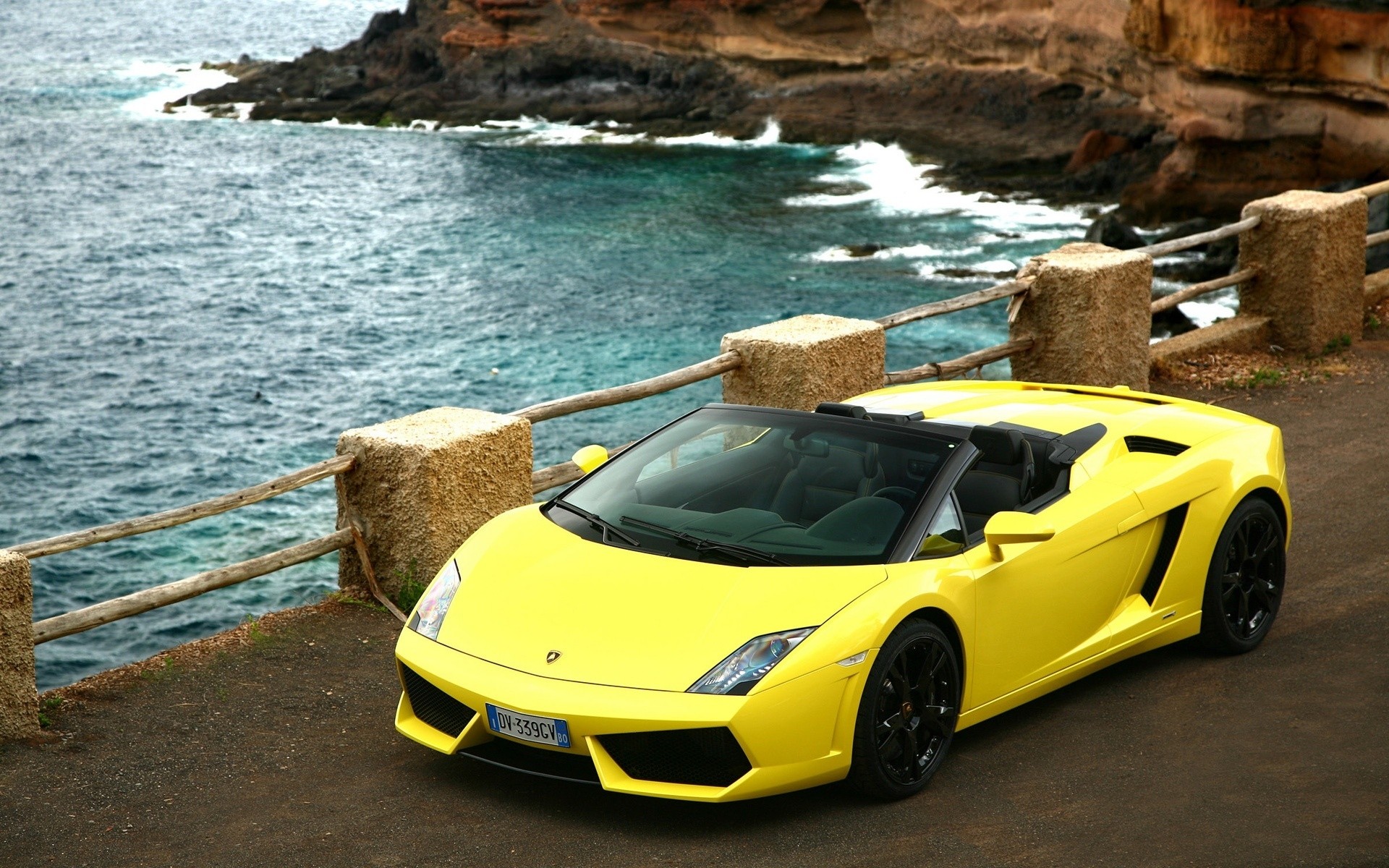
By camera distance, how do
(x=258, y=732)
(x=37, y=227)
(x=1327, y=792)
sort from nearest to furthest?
(x=1327, y=792) < (x=258, y=732) < (x=37, y=227)

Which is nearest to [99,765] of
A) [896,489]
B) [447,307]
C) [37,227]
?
[896,489]

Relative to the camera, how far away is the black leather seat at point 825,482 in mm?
5121

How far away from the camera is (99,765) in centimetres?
520

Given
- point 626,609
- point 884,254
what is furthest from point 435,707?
point 884,254

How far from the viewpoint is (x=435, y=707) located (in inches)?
184

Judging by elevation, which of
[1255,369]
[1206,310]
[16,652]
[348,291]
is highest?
[16,652]

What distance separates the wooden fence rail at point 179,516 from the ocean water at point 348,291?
866cm

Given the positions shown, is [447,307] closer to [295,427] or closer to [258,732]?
[295,427]

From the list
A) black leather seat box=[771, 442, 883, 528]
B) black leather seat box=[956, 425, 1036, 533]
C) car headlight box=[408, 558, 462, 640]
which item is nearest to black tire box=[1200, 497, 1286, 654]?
black leather seat box=[956, 425, 1036, 533]

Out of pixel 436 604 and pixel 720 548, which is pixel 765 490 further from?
pixel 436 604

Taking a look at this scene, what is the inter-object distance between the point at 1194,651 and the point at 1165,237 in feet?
89.2

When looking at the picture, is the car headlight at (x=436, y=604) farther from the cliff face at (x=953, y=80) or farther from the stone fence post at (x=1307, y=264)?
the cliff face at (x=953, y=80)

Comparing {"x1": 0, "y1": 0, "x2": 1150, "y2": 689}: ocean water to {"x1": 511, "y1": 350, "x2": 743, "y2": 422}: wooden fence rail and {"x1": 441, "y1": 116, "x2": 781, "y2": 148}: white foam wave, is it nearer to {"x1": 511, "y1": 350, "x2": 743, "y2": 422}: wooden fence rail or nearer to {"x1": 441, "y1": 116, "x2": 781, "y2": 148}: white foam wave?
{"x1": 441, "y1": 116, "x2": 781, "y2": 148}: white foam wave

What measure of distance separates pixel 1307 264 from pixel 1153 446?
6.41 m
